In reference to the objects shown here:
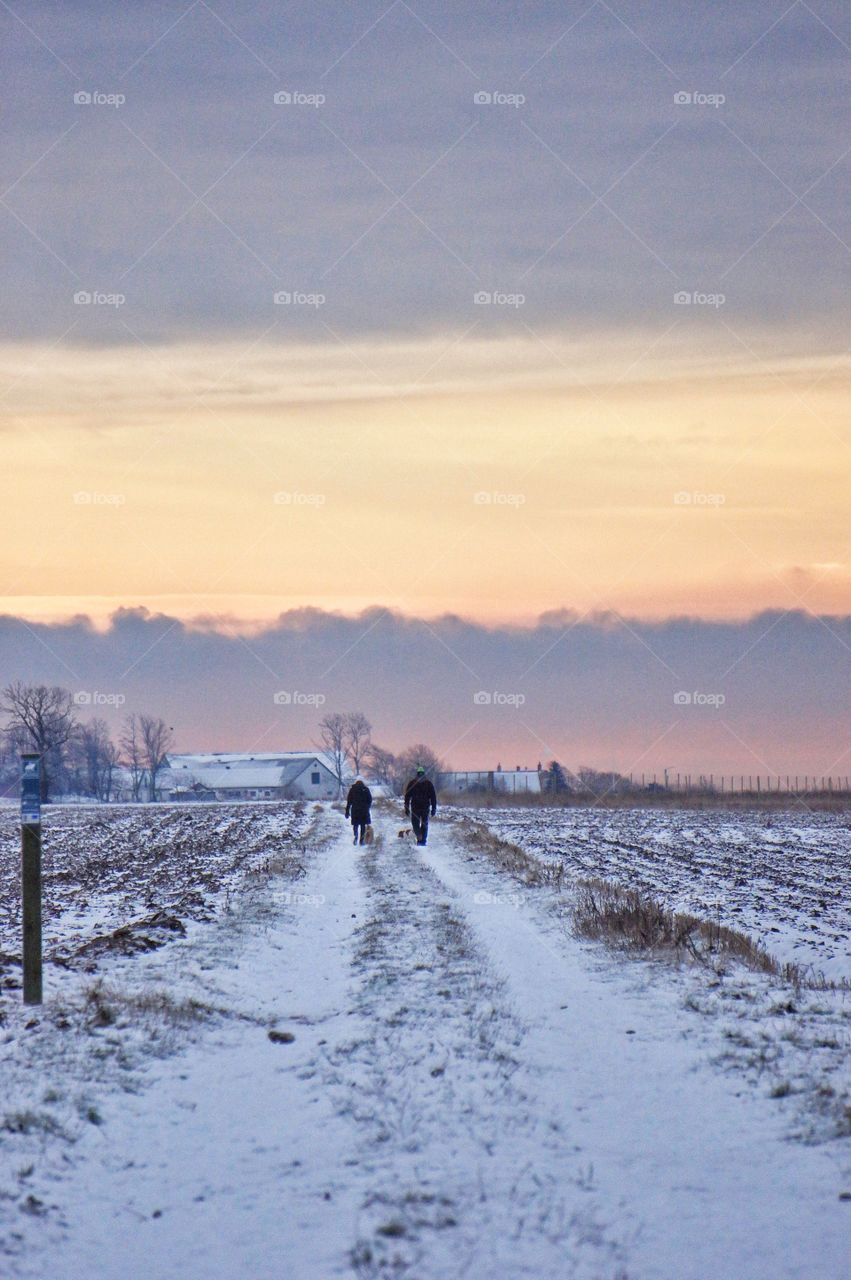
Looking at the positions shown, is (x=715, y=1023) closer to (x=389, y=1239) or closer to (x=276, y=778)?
(x=389, y=1239)

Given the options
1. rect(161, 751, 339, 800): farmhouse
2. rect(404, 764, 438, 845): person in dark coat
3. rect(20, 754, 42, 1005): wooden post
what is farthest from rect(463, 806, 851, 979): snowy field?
rect(161, 751, 339, 800): farmhouse

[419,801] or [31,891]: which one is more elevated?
[31,891]

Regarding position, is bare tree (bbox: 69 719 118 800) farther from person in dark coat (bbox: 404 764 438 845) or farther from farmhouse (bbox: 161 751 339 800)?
person in dark coat (bbox: 404 764 438 845)

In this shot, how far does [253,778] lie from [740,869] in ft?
Result: 447

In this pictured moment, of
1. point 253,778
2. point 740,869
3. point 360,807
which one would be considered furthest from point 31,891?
point 253,778

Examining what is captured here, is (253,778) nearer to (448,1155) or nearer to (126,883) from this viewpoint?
(126,883)

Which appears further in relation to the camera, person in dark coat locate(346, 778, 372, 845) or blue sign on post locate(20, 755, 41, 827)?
person in dark coat locate(346, 778, 372, 845)

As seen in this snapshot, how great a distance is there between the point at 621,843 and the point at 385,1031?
29.9 metres

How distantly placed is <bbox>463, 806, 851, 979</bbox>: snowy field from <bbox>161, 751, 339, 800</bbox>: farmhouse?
103 meters

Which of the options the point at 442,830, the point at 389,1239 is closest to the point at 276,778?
the point at 442,830

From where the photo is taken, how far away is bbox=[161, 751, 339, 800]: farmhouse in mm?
155000

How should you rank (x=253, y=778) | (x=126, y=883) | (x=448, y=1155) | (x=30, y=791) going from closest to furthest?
(x=448, y=1155) < (x=30, y=791) < (x=126, y=883) < (x=253, y=778)

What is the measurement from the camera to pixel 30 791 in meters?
10.4

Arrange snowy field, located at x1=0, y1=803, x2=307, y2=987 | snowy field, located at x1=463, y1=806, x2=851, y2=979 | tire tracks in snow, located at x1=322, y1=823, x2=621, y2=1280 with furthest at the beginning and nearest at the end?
snowy field, located at x1=463, y1=806, x2=851, y2=979, snowy field, located at x1=0, y1=803, x2=307, y2=987, tire tracks in snow, located at x1=322, y1=823, x2=621, y2=1280
